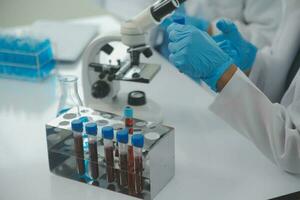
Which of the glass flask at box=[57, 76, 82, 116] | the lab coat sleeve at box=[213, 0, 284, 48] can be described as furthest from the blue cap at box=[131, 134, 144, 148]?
the lab coat sleeve at box=[213, 0, 284, 48]

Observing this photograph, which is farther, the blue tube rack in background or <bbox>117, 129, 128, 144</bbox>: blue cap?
the blue tube rack in background

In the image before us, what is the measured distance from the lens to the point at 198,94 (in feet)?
5.83

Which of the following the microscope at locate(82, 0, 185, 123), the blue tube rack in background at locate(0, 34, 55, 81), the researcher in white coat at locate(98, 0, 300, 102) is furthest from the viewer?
the blue tube rack in background at locate(0, 34, 55, 81)

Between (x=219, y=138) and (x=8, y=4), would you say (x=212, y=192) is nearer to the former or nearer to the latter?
(x=219, y=138)

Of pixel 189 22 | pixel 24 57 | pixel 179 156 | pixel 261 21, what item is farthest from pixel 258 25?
pixel 24 57

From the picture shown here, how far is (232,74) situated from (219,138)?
237mm

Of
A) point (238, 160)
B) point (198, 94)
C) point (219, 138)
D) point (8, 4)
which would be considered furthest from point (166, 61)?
point (8, 4)

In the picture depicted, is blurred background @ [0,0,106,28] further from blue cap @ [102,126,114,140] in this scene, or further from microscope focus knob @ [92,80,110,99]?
blue cap @ [102,126,114,140]

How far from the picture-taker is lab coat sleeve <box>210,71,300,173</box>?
1314 mm

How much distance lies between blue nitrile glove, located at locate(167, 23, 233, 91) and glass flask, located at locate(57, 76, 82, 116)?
0.35m

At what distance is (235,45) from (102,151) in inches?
28.8

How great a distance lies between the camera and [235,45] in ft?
5.70

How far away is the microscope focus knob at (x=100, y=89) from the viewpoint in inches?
63.1

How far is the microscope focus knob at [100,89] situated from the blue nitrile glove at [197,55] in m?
0.33
